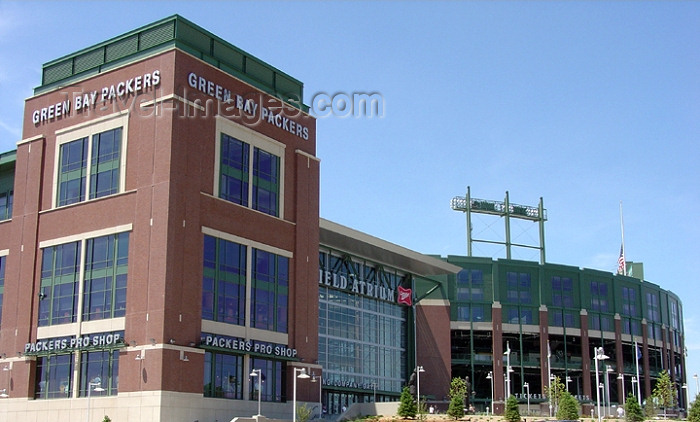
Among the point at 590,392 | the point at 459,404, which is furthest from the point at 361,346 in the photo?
the point at 590,392

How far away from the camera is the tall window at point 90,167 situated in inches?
2906

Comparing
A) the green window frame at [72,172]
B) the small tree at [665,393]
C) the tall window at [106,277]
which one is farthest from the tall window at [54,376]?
the small tree at [665,393]

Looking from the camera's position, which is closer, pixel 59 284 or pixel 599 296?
pixel 59 284

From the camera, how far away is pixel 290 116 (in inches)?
3263

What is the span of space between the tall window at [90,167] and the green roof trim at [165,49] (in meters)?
5.71

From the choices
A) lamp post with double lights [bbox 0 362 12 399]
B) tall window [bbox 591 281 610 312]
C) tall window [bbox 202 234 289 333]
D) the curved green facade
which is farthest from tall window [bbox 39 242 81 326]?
tall window [bbox 591 281 610 312]

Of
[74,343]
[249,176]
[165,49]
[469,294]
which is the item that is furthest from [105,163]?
[469,294]

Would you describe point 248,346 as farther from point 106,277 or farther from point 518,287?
point 518,287

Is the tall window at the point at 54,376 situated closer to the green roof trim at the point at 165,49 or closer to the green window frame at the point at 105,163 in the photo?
the green window frame at the point at 105,163

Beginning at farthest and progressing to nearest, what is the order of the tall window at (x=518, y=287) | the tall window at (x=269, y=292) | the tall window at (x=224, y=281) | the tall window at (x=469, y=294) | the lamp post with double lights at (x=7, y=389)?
the tall window at (x=518, y=287) → the tall window at (x=469, y=294) → the tall window at (x=269, y=292) → the lamp post with double lights at (x=7, y=389) → the tall window at (x=224, y=281)

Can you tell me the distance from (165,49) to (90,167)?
11328 mm

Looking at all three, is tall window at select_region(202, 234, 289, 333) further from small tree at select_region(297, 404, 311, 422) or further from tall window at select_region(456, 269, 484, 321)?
tall window at select_region(456, 269, 484, 321)

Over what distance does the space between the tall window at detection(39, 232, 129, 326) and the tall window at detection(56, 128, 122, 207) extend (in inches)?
156

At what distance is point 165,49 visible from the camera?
72688mm
